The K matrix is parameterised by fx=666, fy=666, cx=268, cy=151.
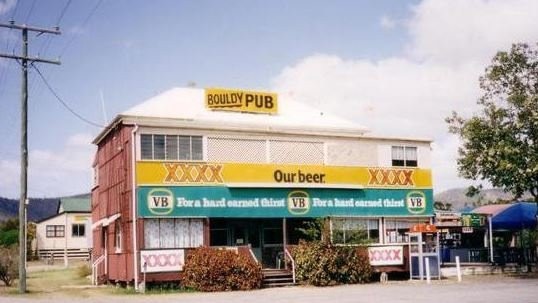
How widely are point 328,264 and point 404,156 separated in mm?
7908

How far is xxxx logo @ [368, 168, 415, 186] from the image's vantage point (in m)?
31.4

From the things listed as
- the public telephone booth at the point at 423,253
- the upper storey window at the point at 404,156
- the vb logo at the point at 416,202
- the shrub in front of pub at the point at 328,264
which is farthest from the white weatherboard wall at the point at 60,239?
the public telephone booth at the point at 423,253

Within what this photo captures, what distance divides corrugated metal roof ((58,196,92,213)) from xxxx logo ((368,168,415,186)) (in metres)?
40.7

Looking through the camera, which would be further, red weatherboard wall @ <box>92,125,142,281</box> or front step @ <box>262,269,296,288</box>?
front step @ <box>262,269,296,288</box>

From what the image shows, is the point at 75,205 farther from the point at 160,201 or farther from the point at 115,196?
the point at 160,201

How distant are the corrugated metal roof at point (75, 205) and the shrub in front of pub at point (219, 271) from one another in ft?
137

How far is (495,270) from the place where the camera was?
1293 inches

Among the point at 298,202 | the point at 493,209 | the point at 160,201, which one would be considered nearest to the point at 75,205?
the point at 298,202

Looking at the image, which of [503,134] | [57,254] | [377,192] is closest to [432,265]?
[377,192]

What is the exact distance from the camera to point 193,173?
27.6m

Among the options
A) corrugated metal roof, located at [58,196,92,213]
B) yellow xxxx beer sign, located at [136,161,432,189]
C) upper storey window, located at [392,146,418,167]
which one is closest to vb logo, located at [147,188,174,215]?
yellow xxxx beer sign, located at [136,161,432,189]

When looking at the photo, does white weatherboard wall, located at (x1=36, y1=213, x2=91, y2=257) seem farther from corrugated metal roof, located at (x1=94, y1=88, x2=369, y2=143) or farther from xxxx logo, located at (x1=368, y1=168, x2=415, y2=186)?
xxxx logo, located at (x1=368, y1=168, x2=415, y2=186)

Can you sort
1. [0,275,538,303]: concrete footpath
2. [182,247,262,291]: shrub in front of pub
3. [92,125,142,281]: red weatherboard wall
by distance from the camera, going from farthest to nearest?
[92,125,142,281]: red weatherboard wall < [182,247,262,291]: shrub in front of pub < [0,275,538,303]: concrete footpath

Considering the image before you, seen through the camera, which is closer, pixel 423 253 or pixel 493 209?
pixel 423 253
